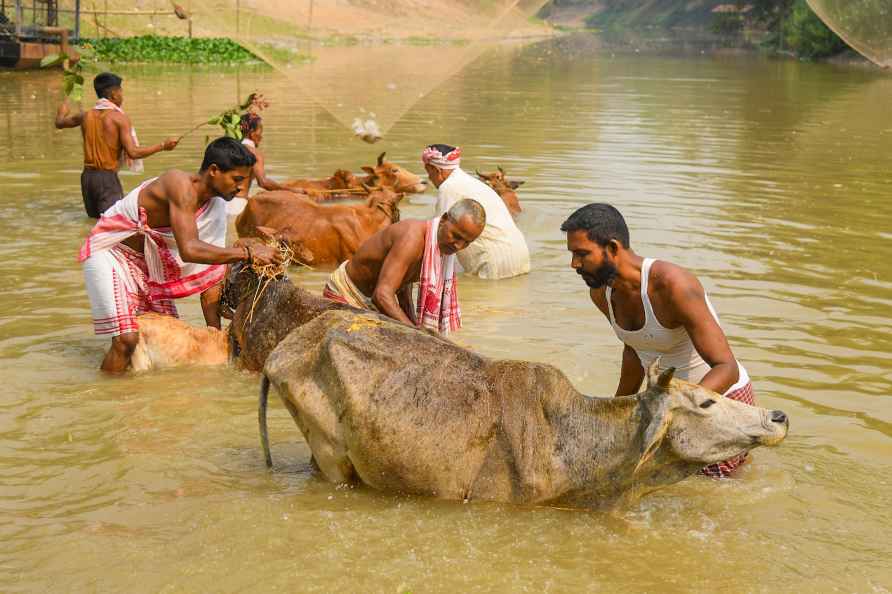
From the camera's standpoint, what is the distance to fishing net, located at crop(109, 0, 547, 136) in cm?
926

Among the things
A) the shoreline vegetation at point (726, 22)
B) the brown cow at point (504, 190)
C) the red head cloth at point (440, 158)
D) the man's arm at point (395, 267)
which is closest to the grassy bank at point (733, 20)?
the shoreline vegetation at point (726, 22)

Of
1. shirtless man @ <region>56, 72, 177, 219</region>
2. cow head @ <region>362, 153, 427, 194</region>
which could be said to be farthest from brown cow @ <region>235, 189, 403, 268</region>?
cow head @ <region>362, 153, 427, 194</region>

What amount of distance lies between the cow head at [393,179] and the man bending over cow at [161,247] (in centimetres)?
521

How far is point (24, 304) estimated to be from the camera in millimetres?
8586

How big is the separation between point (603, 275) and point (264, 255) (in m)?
2.36

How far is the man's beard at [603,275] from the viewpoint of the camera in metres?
4.91

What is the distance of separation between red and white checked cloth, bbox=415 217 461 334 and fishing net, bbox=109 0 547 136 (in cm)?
325

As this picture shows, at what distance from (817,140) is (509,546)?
14838 mm

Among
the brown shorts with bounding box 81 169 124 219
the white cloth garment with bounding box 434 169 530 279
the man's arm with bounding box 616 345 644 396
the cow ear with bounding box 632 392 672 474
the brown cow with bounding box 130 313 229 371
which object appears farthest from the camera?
the brown shorts with bounding box 81 169 124 219

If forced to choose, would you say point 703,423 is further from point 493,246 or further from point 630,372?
point 493,246

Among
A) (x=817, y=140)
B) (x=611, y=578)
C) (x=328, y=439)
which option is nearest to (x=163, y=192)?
(x=328, y=439)

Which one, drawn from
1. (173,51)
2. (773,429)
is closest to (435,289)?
(773,429)

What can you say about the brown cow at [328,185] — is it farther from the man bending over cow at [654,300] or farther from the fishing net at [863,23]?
the man bending over cow at [654,300]

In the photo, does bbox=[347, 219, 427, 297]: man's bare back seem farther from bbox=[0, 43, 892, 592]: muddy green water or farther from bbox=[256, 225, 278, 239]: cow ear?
bbox=[0, 43, 892, 592]: muddy green water
